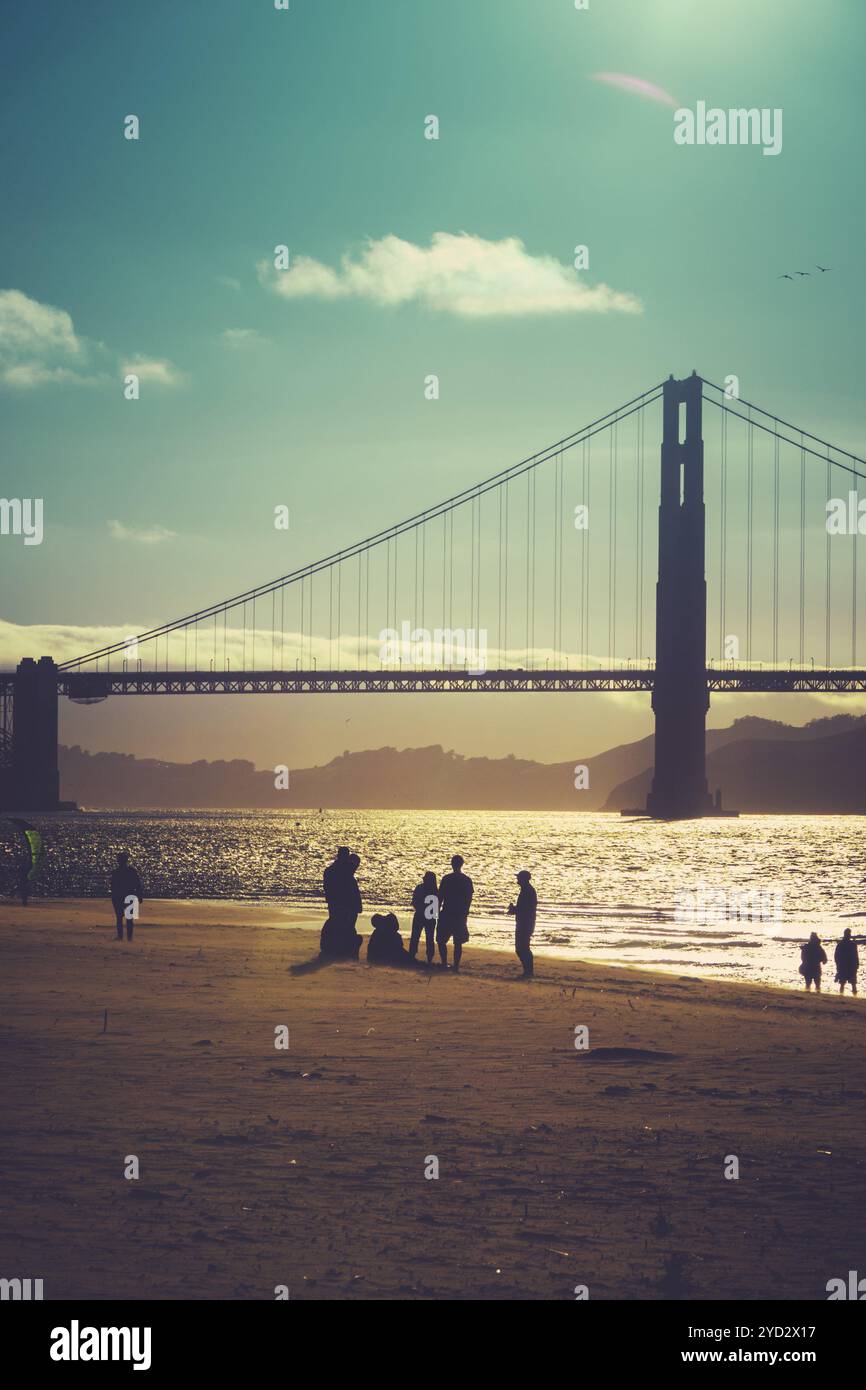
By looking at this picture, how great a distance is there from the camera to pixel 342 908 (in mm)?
19594

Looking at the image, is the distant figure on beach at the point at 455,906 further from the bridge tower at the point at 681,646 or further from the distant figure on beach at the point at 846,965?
the bridge tower at the point at 681,646

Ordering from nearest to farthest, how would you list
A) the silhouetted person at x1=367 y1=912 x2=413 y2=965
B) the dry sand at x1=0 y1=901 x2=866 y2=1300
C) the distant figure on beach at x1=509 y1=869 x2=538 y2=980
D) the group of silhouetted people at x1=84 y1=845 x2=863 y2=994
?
1. the dry sand at x1=0 y1=901 x2=866 y2=1300
2. the distant figure on beach at x1=509 y1=869 x2=538 y2=980
3. the group of silhouetted people at x1=84 y1=845 x2=863 y2=994
4. the silhouetted person at x1=367 y1=912 x2=413 y2=965

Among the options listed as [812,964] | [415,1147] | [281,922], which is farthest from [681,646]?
[415,1147]

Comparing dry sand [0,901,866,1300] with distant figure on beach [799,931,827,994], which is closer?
dry sand [0,901,866,1300]

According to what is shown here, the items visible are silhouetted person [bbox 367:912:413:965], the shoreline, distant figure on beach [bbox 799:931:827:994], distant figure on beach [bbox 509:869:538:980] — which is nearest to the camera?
distant figure on beach [bbox 509:869:538:980]

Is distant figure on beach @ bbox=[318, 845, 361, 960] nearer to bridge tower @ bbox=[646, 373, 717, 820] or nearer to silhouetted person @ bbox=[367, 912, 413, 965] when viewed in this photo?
silhouetted person @ bbox=[367, 912, 413, 965]

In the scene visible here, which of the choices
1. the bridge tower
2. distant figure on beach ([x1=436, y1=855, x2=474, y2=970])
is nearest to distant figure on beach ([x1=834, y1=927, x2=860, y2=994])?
distant figure on beach ([x1=436, y1=855, x2=474, y2=970])

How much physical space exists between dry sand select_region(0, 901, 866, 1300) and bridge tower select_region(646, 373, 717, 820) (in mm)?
86068

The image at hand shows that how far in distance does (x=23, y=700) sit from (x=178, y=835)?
26591mm

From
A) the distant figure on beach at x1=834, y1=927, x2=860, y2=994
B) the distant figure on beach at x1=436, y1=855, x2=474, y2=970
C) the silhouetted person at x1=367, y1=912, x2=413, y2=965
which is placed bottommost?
the distant figure on beach at x1=834, y1=927, x2=860, y2=994

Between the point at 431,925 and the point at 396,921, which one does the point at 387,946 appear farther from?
the point at 431,925

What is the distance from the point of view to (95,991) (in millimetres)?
14883

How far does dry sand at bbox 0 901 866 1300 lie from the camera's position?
20.4ft
